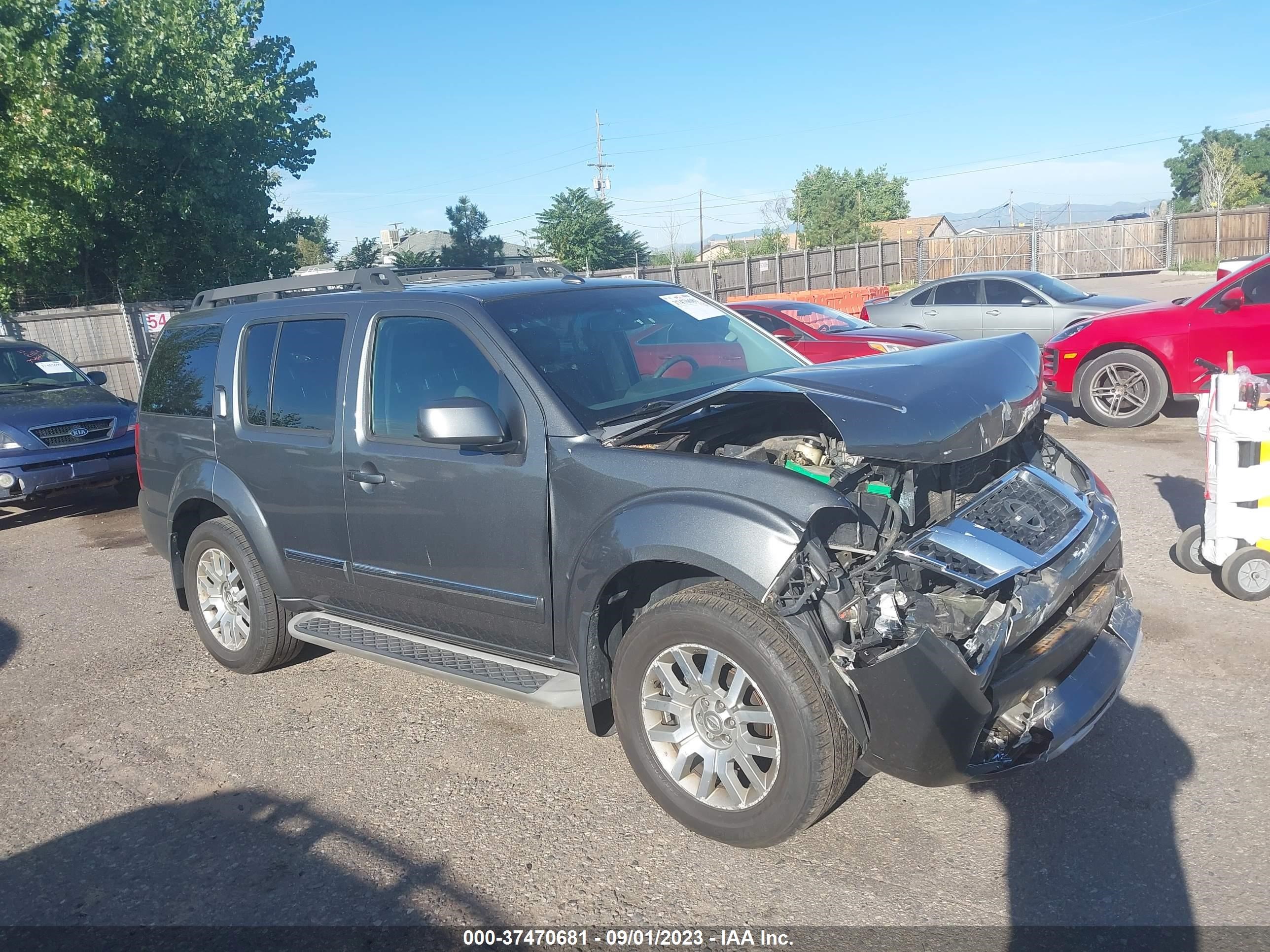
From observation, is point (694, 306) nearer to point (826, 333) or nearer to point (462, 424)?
point (462, 424)

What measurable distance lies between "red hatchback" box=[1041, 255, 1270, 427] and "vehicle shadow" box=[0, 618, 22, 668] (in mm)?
9717

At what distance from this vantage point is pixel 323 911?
323cm

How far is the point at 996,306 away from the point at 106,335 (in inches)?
658

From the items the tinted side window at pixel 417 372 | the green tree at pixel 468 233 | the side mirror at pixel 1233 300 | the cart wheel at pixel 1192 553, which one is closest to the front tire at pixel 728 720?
the tinted side window at pixel 417 372

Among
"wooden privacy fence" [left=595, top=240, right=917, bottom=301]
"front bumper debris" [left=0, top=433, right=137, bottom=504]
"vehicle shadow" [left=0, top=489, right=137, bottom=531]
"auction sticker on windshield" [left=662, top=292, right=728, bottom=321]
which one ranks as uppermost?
"wooden privacy fence" [left=595, top=240, right=917, bottom=301]

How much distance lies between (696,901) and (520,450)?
69.3 inches

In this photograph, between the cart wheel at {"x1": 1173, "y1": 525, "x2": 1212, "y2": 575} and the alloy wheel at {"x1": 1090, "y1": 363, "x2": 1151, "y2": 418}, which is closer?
the cart wheel at {"x1": 1173, "y1": 525, "x2": 1212, "y2": 575}

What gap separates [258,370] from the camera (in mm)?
5059

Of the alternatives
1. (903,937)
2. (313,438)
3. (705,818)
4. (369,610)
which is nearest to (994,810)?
(903,937)

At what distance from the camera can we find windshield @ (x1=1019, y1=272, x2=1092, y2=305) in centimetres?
1455

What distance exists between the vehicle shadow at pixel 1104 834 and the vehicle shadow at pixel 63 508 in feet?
32.4

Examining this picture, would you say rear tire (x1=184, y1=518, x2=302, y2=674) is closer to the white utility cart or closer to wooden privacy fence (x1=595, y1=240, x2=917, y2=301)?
the white utility cart

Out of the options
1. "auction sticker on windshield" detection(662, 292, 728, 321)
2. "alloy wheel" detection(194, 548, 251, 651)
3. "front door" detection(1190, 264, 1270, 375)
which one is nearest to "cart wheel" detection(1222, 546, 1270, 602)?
"auction sticker on windshield" detection(662, 292, 728, 321)

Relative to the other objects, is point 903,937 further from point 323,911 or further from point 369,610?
point 369,610
